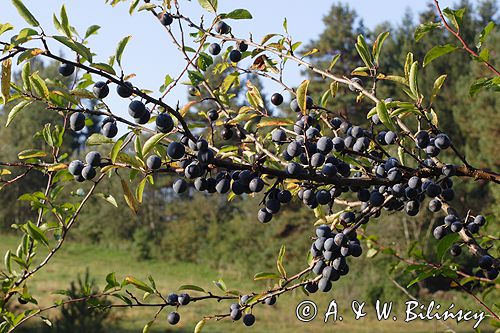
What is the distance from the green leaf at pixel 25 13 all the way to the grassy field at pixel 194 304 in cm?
597

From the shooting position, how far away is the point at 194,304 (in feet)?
51.0

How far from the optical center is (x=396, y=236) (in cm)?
1744

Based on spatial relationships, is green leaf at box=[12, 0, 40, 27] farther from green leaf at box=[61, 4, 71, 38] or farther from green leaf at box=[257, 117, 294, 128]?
green leaf at box=[257, 117, 294, 128]

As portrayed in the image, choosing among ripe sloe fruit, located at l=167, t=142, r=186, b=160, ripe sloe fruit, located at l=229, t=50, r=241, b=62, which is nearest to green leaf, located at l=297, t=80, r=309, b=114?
ripe sloe fruit, located at l=167, t=142, r=186, b=160

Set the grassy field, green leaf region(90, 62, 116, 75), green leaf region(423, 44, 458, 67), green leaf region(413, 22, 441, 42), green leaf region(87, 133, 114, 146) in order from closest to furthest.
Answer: green leaf region(90, 62, 116, 75), green leaf region(87, 133, 114, 146), green leaf region(423, 44, 458, 67), green leaf region(413, 22, 441, 42), the grassy field

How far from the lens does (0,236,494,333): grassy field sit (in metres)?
12.7

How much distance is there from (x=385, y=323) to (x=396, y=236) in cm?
418

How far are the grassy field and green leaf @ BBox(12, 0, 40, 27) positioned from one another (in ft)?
19.6

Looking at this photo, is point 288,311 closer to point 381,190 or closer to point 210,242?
point 210,242

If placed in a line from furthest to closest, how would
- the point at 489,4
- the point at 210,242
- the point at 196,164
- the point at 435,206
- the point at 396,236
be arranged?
the point at 489,4
the point at 210,242
the point at 396,236
the point at 435,206
the point at 196,164

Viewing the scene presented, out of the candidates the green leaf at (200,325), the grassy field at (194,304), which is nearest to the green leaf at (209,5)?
the green leaf at (200,325)

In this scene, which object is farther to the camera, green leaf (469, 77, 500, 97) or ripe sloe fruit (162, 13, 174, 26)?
ripe sloe fruit (162, 13, 174, 26)

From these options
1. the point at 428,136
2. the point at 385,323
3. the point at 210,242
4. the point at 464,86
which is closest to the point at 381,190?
the point at 428,136

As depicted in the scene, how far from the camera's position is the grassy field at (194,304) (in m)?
12.7
